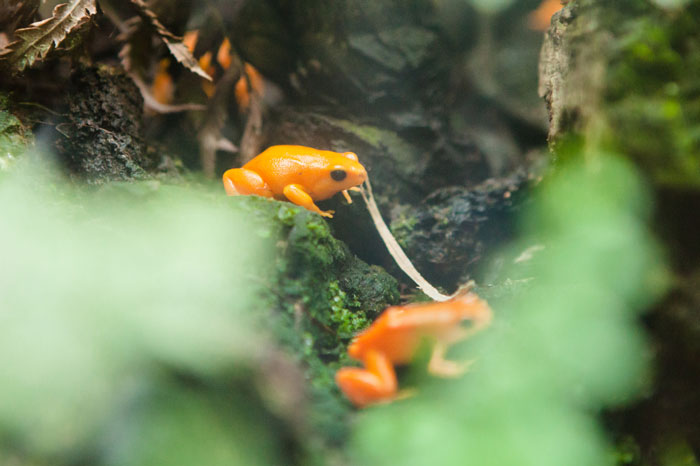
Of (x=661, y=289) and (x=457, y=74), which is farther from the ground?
(x=457, y=74)

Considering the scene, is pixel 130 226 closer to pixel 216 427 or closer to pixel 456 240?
pixel 216 427

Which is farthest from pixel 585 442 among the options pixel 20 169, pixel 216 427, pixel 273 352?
pixel 20 169

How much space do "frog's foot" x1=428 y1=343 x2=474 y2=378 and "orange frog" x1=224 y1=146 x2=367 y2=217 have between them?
136 cm

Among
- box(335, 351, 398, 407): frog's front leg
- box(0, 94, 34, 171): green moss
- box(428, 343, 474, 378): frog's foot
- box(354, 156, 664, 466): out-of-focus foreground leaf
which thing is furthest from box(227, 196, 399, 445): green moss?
box(0, 94, 34, 171): green moss

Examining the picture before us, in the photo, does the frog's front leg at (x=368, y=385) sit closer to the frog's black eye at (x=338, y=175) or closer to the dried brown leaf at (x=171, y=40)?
the frog's black eye at (x=338, y=175)

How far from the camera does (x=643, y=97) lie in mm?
1905

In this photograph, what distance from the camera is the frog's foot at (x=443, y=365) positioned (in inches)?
78.7

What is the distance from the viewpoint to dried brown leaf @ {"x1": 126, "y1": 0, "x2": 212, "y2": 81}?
138 inches

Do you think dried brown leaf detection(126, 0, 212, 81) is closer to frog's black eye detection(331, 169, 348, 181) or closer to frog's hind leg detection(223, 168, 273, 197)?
frog's hind leg detection(223, 168, 273, 197)

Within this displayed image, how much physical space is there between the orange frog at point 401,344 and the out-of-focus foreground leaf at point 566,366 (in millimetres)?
81

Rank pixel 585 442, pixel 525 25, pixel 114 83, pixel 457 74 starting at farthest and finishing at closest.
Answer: pixel 525 25 < pixel 457 74 < pixel 114 83 < pixel 585 442

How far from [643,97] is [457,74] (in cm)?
308

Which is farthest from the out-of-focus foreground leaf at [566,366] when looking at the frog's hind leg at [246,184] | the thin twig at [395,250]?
the frog's hind leg at [246,184]

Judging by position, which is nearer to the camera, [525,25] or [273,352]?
[273,352]
